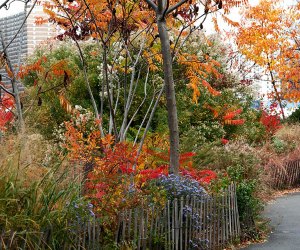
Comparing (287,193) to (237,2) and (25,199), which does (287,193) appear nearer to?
(237,2)

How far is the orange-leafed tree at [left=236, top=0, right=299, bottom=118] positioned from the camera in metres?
32.2

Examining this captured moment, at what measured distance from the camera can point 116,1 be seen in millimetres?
11602

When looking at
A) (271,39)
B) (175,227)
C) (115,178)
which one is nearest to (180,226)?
(175,227)

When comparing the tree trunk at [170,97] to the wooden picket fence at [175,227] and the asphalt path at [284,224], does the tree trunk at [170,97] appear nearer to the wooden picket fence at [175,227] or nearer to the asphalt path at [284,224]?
the wooden picket fence at [175,227]

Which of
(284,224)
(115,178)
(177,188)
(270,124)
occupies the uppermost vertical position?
(270,124)

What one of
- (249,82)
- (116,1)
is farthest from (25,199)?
(249,82)

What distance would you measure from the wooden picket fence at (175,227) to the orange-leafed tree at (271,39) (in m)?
21.9

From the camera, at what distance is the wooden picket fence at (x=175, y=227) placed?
24.3ft

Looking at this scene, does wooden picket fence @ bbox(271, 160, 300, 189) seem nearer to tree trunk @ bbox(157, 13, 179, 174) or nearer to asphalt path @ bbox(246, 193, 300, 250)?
asphalt path @ bbox(246, 193, 300, 250)

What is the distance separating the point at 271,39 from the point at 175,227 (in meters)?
25.4

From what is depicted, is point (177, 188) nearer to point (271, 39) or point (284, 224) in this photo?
point (284, 224)

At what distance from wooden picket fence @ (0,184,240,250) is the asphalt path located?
765 millimetres

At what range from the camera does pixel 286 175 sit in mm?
20484

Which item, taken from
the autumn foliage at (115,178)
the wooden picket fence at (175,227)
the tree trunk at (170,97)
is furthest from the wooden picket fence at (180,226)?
the tree trunk at (170,97)
